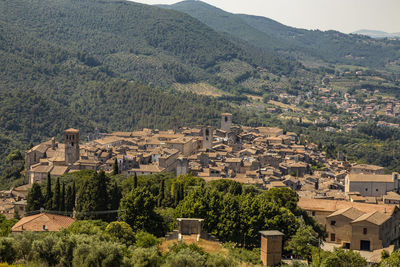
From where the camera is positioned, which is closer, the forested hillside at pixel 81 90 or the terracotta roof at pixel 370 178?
the terracotta roof at pixel 370 178

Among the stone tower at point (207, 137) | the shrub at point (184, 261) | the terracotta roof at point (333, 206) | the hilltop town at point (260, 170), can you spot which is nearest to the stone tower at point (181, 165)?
the hilltop town at point (260, 170)

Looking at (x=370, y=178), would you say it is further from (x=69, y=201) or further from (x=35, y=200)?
(x=35, y=200)

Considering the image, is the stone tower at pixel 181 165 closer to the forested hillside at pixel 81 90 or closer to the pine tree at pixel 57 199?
the pine tree at pixel 57 199

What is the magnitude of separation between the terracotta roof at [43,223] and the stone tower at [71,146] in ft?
69.2

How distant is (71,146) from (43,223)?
2369 centimetres

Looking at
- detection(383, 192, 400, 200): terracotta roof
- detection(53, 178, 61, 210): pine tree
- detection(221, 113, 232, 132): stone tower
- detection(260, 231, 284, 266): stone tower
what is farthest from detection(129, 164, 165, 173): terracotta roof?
Answer: detection(260, 231, 284, 266): stone tower

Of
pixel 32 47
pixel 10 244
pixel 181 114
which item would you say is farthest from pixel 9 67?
pixel 10 244

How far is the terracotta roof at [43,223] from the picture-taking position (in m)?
34.3

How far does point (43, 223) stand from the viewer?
3534 cm

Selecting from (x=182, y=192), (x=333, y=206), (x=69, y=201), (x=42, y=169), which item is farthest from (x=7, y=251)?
(x=42, y=169)

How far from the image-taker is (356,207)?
43.7m

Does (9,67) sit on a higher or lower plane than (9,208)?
higher

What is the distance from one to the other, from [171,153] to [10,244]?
37.7 meters

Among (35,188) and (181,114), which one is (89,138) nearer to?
(181,114)
